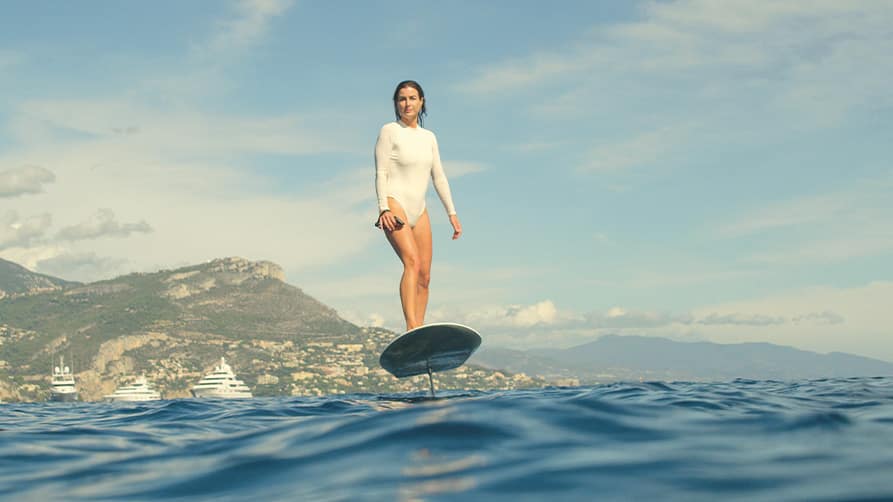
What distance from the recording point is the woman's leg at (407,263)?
1137 centimetres

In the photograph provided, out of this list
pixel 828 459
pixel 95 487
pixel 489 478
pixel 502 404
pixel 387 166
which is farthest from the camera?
pixel 387 166

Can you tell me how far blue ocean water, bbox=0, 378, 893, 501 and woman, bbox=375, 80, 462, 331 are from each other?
418 centimetres

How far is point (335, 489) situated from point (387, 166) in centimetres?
791

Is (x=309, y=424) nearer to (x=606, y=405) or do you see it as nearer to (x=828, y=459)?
(x=606, y=405)

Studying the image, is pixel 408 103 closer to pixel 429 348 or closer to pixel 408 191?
pixel 408 191

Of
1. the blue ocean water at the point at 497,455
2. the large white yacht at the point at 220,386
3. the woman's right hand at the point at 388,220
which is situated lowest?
the large white yacht at the point at 220,386

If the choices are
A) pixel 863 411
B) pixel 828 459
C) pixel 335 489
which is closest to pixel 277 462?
pixel 335 489

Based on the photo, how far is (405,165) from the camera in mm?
11695

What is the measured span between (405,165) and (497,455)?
7.55 m

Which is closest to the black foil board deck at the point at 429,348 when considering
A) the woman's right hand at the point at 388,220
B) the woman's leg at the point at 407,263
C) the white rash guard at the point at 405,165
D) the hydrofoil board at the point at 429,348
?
the hydrofoil board at the point at 429,348

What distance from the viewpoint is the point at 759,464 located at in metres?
4.21

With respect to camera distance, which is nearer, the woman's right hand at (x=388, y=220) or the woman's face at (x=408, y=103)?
the woman's right hand at (x=388, y=220)

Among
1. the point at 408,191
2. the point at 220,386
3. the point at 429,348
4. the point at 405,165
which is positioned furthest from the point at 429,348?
the point at 220,386

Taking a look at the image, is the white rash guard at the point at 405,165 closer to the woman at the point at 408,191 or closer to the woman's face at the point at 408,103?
the woman at the point at 408,191
